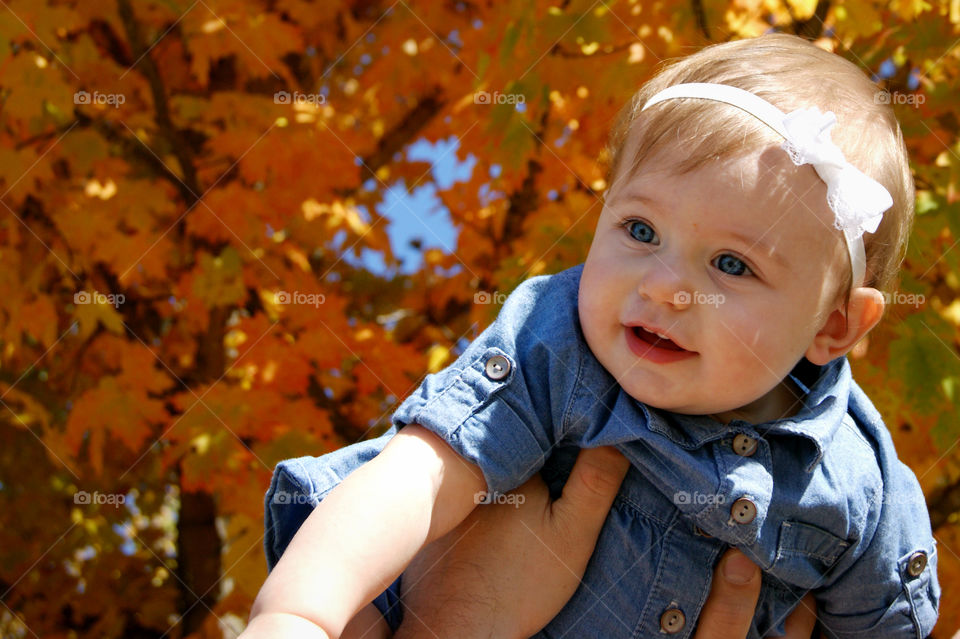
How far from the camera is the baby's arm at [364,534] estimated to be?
110cm

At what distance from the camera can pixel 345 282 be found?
3.85 m

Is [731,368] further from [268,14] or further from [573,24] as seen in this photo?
[268,14]

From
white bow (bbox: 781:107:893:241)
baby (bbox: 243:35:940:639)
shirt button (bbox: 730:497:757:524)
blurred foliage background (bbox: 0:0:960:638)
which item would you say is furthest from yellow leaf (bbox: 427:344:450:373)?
white bow (bbox: 781:107:893:241)

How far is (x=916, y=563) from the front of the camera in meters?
1.56

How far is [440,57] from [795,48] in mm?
2227

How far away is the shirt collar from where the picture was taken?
145cm

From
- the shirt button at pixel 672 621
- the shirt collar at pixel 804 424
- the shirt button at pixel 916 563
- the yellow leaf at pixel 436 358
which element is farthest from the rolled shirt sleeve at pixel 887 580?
the yellow leaf at pixel 436 358

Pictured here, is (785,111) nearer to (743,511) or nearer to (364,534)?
(743,511)

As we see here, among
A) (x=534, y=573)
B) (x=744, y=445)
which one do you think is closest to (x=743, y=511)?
(x=744, y=445)

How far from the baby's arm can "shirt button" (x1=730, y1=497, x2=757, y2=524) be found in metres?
0.39

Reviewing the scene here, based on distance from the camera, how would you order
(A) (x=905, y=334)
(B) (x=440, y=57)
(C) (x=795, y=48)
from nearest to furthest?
1. (C) (x=795, y=48)
2. (A) (x=905, y=334)
3. (B) (x=440, y=57)

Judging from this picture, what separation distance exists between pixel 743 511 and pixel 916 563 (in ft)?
1.26

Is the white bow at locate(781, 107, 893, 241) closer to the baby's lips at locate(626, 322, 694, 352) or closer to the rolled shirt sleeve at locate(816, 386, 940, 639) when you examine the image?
the baby's lips at locate(626, 322, 694, 352)

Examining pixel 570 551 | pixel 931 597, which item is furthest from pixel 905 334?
pixel 570 551
